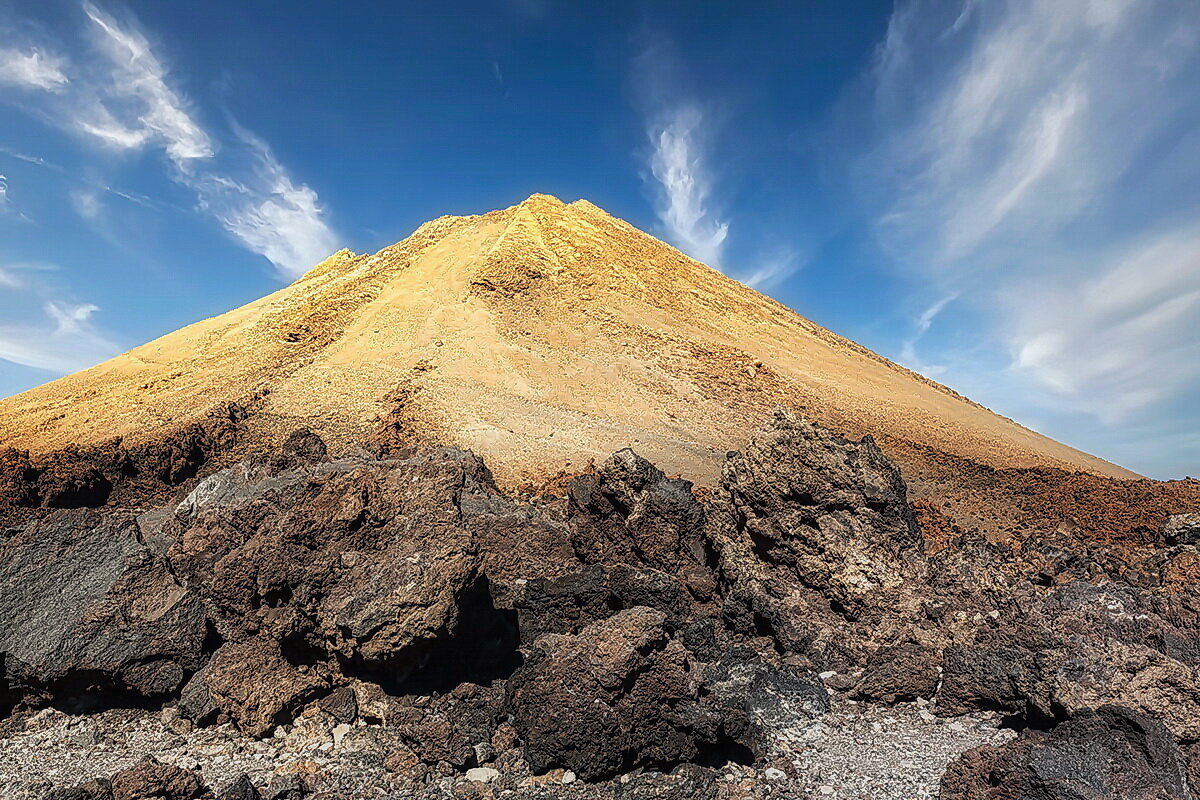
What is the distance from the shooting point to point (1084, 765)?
4570 millimetres

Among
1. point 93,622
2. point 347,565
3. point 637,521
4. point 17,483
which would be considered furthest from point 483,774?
point 17,483

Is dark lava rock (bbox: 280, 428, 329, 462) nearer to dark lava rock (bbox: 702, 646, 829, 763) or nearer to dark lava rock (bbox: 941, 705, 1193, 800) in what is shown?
dark lava rock (bbox: 702, 646, 829, 763)

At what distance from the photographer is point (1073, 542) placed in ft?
41.7

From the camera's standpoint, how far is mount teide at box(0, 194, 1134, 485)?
2075 centimetres

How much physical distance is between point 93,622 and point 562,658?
5219 mm

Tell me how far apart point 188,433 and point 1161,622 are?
2212cm

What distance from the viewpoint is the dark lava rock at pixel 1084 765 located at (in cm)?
444

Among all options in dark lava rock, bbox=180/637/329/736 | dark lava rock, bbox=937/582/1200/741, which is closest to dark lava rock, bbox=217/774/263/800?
dark lava rock, bbox=180/637/329/736

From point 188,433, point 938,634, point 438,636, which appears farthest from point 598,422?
point 438,636

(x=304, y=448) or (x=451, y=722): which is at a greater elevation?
(x=304, y=448)

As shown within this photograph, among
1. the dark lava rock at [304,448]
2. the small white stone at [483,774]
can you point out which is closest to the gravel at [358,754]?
the small white stone at [483,774]

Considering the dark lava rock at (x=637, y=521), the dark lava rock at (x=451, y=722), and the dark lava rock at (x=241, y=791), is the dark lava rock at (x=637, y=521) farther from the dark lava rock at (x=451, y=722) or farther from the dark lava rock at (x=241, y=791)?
the dark lava rock at (x=241, y=791)

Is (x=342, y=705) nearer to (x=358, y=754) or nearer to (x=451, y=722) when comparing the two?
(x=358, y=754)

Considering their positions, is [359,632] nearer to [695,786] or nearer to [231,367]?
[695,786]
